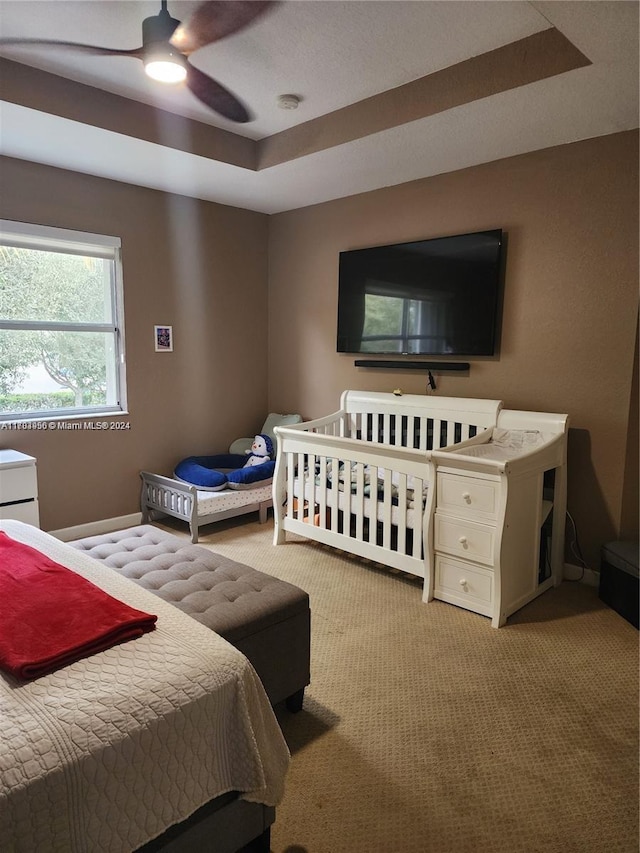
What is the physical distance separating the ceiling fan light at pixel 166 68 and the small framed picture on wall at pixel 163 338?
2.25 metres

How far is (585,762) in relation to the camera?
6.10 ft

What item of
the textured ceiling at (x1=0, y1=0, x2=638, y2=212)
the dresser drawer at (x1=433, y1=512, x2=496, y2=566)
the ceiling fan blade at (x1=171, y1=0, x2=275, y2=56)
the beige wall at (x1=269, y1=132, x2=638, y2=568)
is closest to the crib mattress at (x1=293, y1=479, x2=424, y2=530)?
the dresser drawer at (x1=433, y1=512, x2=496, y2=566)

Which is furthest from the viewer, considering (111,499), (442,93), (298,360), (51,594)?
(298,360)

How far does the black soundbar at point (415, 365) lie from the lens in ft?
12.0

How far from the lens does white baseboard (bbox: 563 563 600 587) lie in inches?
125

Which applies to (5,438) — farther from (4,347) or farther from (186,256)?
(186,256)

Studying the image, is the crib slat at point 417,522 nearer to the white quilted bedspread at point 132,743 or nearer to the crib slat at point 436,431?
the crib slat at point 436,431

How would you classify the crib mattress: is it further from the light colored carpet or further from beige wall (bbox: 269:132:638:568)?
beige wall (bbox: 269:132:638:568)

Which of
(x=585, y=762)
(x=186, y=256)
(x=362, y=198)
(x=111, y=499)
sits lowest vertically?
(x=585, y=762)

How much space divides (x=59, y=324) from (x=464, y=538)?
289cm

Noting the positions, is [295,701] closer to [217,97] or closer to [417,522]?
[417,522]

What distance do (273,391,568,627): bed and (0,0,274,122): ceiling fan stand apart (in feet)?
6.47

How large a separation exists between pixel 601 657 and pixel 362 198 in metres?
3.28

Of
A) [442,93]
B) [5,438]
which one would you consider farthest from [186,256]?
[442,93]
